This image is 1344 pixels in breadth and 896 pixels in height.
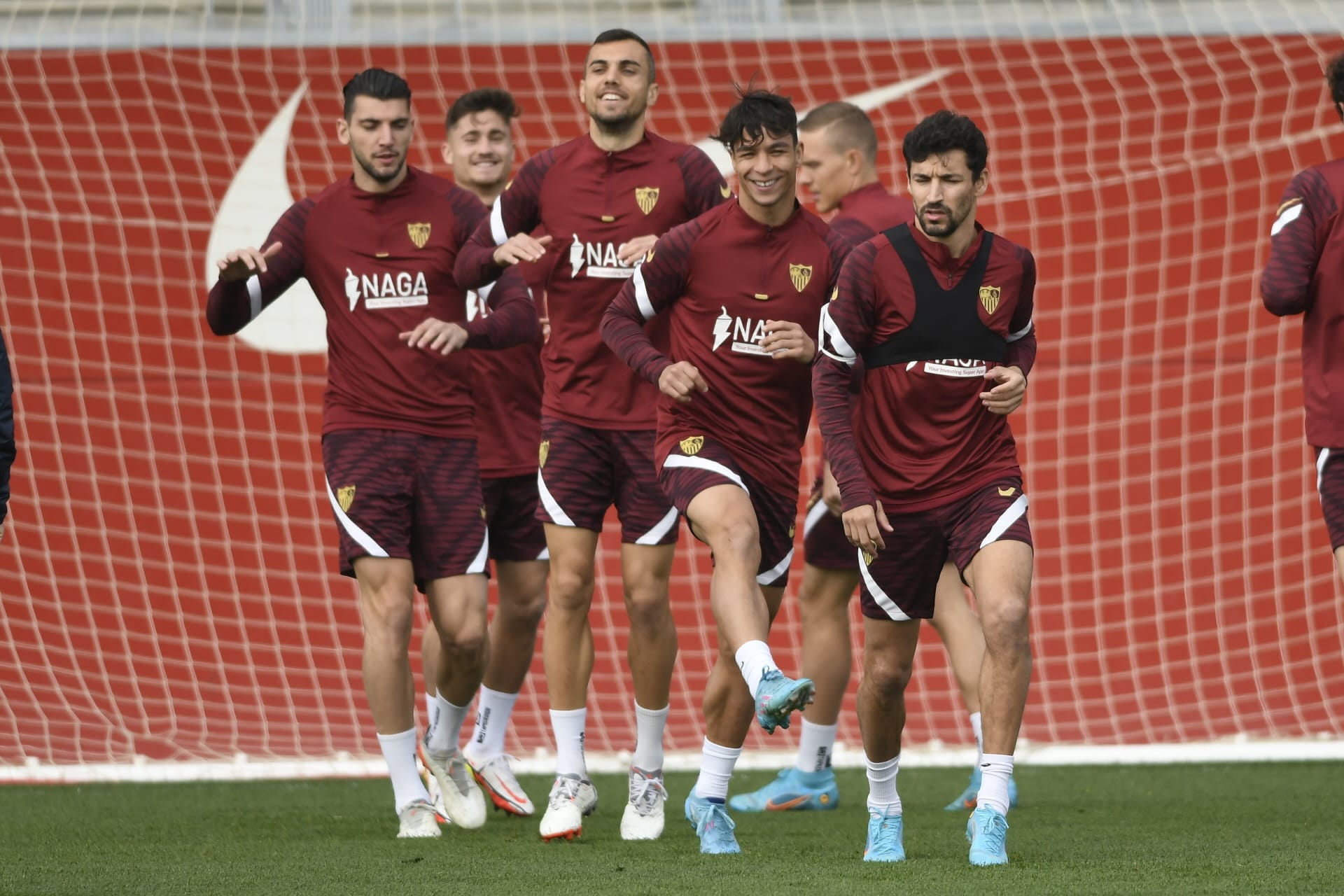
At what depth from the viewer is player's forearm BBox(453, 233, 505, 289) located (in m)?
5.38

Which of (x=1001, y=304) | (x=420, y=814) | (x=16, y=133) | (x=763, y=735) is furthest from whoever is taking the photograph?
(x=16, y=133)

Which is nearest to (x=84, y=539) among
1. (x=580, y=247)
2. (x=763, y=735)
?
(x=763, y=735)

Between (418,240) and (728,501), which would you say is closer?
(728,501)

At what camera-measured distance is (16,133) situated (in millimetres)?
9000

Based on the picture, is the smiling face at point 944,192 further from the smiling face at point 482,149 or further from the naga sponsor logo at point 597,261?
the smiling face at point 482,149

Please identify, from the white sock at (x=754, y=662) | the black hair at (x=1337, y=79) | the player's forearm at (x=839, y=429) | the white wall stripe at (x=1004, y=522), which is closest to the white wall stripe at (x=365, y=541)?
the white sock at (x=754, y=662)

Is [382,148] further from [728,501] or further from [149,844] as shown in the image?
[149,844]

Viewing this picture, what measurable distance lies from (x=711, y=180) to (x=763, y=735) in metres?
3.43

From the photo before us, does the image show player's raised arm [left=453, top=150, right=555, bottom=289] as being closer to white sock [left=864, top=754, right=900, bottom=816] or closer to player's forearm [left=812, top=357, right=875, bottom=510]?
player's forearm [left=812, top=357, right=875, bottom=510]

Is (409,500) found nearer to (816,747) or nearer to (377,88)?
(377,88)

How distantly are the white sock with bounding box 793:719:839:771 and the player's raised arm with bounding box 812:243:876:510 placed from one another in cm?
195

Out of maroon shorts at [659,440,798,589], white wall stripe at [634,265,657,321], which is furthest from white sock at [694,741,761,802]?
white wall stripe at [634,265,657,321]

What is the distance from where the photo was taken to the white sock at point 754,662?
4.39 meters

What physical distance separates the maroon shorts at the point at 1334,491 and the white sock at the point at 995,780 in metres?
1.08
